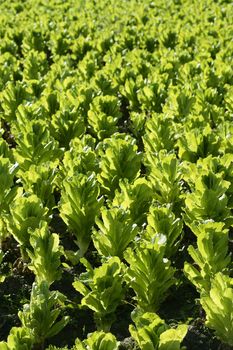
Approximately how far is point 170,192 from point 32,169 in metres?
0.83

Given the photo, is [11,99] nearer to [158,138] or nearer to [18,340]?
[158,138]

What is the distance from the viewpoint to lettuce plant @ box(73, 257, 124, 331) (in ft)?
8.37

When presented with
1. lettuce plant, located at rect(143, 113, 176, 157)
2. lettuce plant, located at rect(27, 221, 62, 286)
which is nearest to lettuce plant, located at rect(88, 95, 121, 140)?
lettuce plant, located at rect(143, 113, 176, 157)

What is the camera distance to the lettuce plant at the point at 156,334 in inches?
86.3

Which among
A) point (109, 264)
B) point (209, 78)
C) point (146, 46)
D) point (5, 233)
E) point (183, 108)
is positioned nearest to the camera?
point (109, 264)

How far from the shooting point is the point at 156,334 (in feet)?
7.32

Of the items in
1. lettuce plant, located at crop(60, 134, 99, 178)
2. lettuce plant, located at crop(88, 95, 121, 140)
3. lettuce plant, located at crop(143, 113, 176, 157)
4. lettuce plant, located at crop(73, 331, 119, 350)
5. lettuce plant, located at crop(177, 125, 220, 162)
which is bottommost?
lettuce plant, located at crop(73, 331, 119, 350)

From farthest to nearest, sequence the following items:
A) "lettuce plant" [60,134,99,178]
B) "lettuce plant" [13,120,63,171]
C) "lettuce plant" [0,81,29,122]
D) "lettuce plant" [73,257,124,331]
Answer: "lettuce plant" [0,81,29,122], "lettuce plant" [13,120,63,171], "lettuce plant" [60,134,99,178], "lettuce plant" [73,257,124,331]

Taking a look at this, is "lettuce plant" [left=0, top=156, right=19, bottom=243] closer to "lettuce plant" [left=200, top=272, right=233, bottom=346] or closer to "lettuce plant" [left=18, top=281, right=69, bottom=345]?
"lettuce plant" [left=18, top=281, right=69, bottom=345]

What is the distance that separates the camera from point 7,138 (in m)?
4.88

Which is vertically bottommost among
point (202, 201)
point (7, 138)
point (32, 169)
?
point (202, 201)

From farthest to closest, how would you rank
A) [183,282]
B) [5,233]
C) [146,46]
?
[146,46]
[5,233]
[183,282]

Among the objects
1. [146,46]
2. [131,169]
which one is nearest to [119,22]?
[146,46]

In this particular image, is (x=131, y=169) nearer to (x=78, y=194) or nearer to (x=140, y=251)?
(x=78, y=194)
